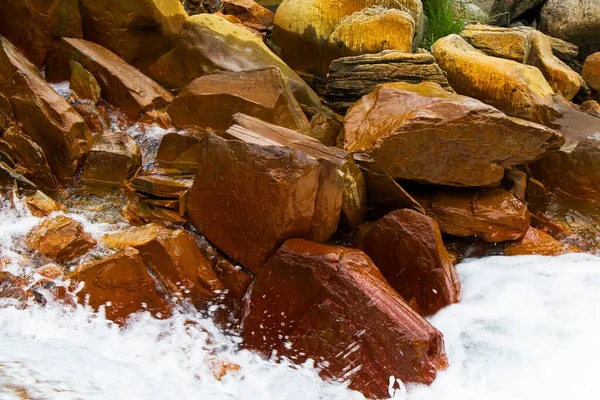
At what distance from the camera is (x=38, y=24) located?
514cm

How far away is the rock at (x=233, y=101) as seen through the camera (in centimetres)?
481

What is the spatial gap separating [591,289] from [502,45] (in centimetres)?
413

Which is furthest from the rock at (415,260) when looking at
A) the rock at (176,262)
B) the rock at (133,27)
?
the rock at (133,27)

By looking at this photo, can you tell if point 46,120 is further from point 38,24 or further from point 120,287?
point 120,287

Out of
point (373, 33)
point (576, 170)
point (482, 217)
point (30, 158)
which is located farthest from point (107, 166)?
point (576, 170)

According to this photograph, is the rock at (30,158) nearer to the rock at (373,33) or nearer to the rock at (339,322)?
the rock at (339,322)

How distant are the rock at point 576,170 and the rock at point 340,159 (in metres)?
2.24

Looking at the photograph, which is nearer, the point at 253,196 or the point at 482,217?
the point at 253,196

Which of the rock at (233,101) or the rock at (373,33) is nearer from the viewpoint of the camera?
the rock at (233,101)

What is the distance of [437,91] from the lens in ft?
16.0

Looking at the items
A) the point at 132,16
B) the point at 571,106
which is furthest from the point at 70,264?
the point at 571,106

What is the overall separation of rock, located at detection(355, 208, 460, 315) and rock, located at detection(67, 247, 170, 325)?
1529mm

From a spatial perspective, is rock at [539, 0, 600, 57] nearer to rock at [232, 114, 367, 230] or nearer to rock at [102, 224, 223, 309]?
rock at [232, 114, 367, 230]

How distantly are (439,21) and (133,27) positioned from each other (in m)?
4.65
